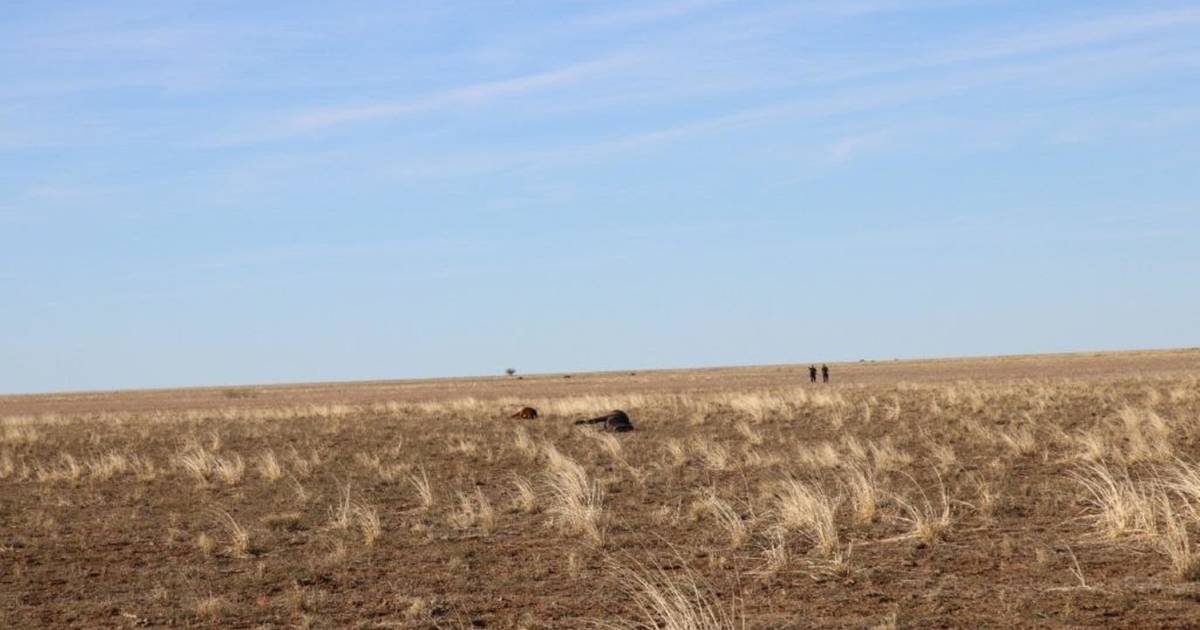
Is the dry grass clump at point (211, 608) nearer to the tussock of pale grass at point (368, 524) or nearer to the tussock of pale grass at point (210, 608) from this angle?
the tussock of pale grass at point (210, 608)

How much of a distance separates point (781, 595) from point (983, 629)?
1850 mm

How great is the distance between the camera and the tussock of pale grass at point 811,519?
11.6 metres

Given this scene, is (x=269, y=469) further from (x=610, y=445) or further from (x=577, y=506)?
(x=577, y=506)

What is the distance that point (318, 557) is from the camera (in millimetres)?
12602

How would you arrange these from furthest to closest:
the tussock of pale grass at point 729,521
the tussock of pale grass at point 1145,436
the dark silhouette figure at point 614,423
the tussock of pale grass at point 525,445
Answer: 1. the dark silhouette figure at point 614,423
2. the tussock of pale grass at point 525,445
3. the tussock of pale grass at point 1145,436
4. the tussock of pale grass at point 729,521

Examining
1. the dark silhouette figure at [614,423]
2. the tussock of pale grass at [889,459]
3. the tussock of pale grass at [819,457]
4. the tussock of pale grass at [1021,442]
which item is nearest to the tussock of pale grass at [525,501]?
the tussock of pale grass at [819,457]

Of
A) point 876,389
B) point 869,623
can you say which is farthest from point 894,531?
point 876,389

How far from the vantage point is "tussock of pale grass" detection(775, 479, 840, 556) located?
38.1 ft

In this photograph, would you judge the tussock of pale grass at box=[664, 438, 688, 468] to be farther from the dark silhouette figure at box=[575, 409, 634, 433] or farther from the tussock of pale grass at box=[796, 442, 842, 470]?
the dark silhouette figure at box=[575, 409, 634, 433]

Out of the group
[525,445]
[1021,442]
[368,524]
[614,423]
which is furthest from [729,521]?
[614,423]

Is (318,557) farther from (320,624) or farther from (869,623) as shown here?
(869,623)

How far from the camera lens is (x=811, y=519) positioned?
1241 cm

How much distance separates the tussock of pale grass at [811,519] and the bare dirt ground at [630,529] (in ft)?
0.12

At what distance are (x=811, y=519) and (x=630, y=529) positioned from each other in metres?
2.14
